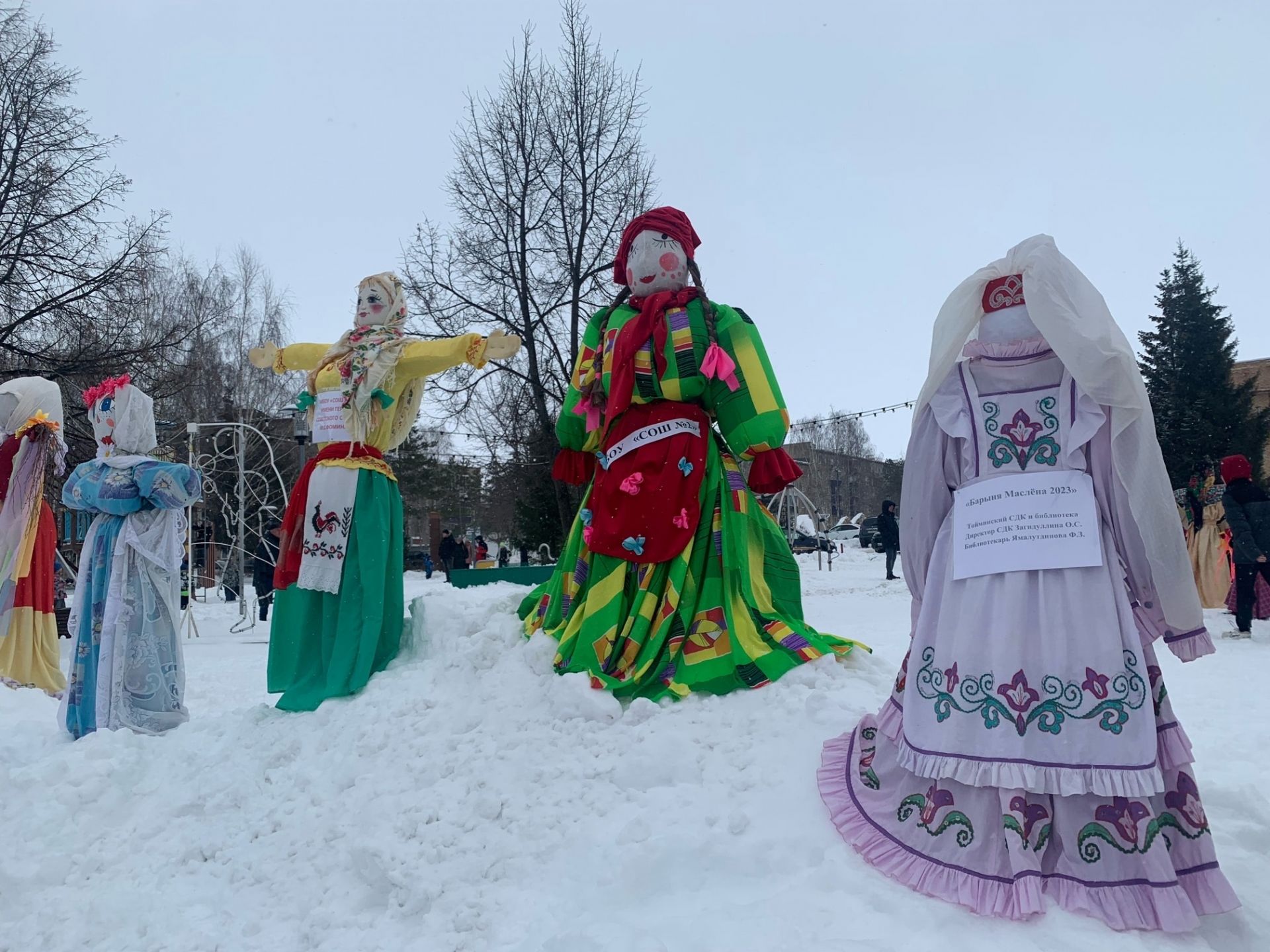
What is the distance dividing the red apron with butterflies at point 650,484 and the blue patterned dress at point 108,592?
259 centimetres

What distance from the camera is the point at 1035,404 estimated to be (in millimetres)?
2656

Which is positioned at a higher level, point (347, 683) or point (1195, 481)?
point (1195, 481)

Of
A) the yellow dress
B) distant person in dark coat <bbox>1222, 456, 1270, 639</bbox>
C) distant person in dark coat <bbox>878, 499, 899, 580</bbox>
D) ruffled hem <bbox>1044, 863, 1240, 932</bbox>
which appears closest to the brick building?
distant person in dark coat <bbox>878, 499, 899, 580</bbox>

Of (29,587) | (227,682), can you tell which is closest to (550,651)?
(227,682)

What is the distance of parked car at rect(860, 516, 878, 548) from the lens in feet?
104

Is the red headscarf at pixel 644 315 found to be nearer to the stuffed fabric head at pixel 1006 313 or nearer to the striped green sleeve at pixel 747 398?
the striped green sleeve at pixel 747 398

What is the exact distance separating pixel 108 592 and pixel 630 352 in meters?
3.28

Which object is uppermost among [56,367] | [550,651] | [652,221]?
[56,367]

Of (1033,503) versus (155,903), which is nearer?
(1033,503)

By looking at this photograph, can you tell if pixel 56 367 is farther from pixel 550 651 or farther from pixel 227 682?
pixel 550 651

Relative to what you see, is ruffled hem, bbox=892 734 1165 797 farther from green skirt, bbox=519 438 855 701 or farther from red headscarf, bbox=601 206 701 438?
red headscarf, bbox=601 206 701 438

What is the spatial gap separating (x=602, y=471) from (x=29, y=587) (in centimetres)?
526

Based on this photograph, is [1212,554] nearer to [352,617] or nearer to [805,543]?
[352,617]

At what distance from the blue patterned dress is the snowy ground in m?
0.58
